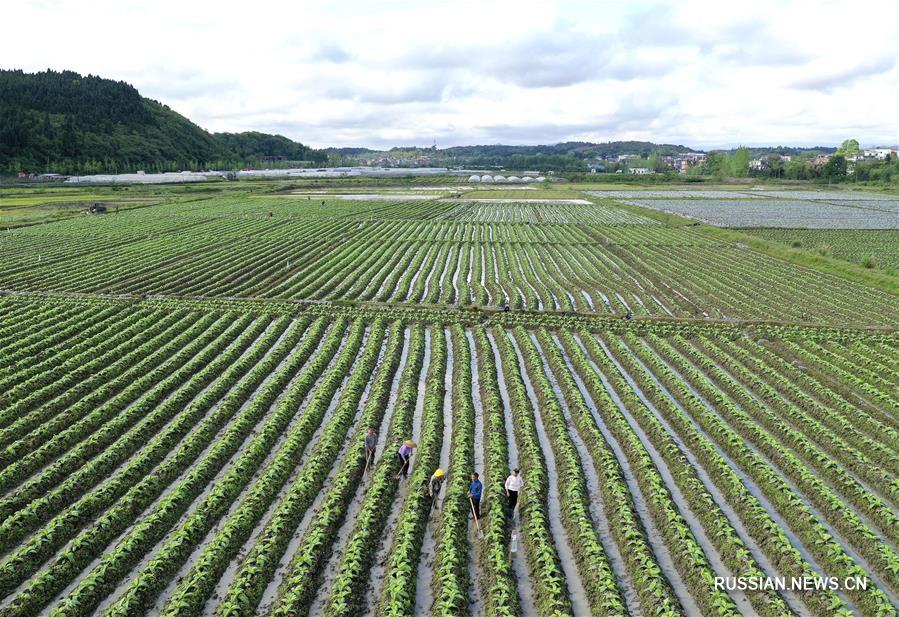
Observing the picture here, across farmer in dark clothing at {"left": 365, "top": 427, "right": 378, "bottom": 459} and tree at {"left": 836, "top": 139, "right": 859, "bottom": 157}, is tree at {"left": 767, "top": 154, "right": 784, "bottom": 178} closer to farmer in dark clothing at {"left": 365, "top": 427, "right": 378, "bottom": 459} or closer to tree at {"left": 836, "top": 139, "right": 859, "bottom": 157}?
tree at {"left": 836, "top": 139, "right": 859, "bottom": 157}

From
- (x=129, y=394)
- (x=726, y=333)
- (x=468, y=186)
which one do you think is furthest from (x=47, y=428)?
(x=468, y=186)

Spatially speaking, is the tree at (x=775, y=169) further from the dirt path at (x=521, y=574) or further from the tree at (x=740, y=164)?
the dirt path at (x=521, y=574)

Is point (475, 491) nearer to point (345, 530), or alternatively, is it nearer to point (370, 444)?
point (345, 530)

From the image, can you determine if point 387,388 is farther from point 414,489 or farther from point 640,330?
point 640,330

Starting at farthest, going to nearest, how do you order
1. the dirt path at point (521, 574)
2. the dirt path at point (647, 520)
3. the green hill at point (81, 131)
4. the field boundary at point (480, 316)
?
1. the green hill at point (81, 131)
2. the field boundary at point (480, 316)
3. the dirt path at point (647, 520)
4. the dirt path at point (521, 574)

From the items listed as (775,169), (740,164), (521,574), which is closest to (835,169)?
(775,169)

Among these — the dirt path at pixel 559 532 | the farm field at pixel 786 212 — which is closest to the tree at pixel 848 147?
the farm field at pixel 786 212
